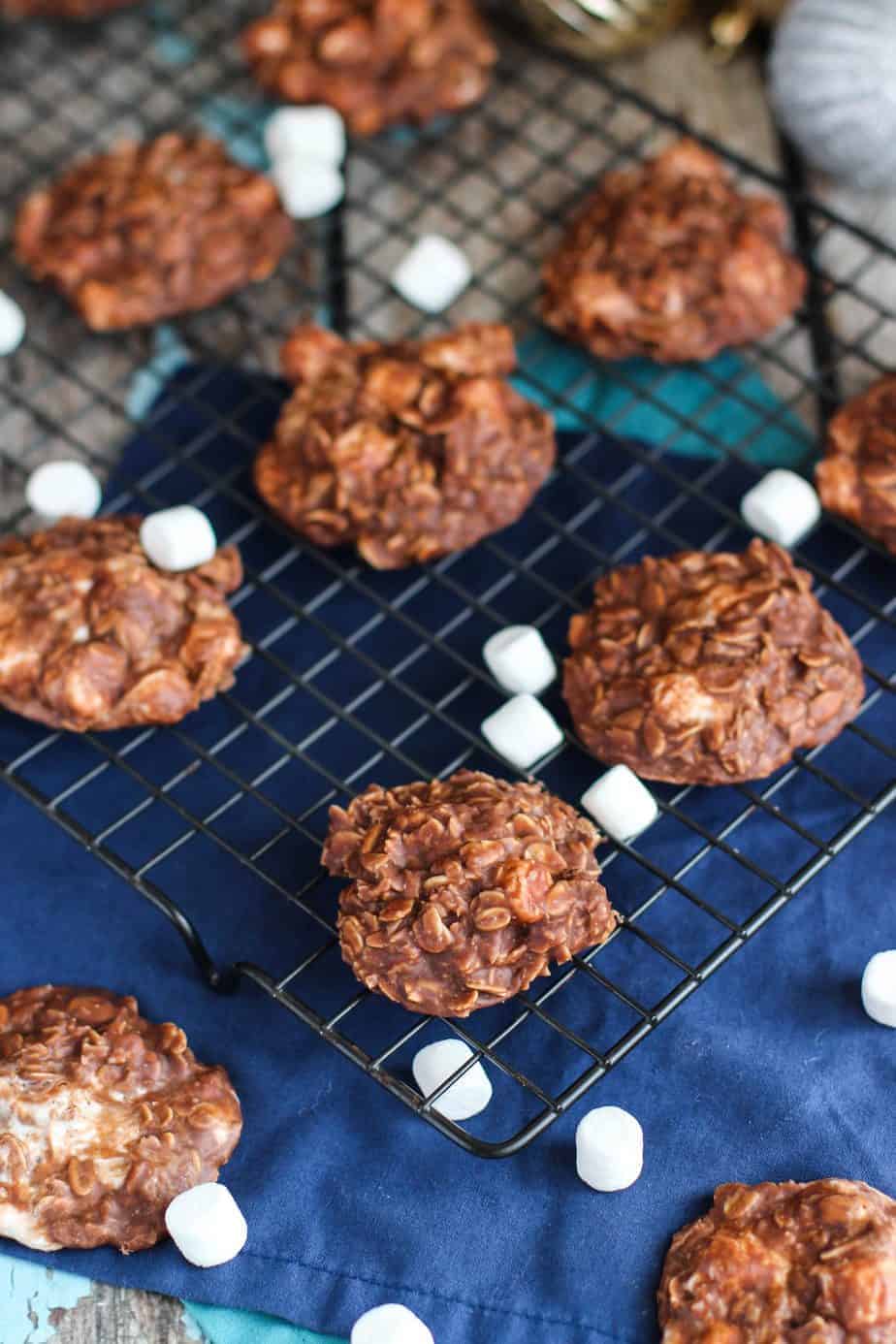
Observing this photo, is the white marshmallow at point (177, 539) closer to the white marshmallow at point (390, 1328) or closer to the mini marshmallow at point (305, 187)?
the mini marshmallow at point (305, 187)

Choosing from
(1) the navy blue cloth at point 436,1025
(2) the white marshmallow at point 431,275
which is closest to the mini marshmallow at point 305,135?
(2) the white marshmallow at point 431,275

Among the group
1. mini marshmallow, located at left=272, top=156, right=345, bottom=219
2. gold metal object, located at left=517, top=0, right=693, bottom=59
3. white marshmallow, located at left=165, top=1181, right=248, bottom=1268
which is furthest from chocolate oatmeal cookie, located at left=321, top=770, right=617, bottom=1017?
gold metal object, located at left=517, top=0, right=693, bottom=59

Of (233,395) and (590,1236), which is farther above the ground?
(233,395)

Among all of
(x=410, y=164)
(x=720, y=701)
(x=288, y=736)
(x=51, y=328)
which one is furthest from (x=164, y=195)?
(x=720, y=701)

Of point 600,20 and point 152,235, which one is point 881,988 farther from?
point 600,20

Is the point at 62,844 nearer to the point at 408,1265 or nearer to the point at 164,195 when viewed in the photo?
the point at 408,1265

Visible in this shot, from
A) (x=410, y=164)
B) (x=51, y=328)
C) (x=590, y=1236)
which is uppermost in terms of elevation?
(x=410, y=164)

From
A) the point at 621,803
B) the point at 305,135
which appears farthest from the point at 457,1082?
the point at 305,135
